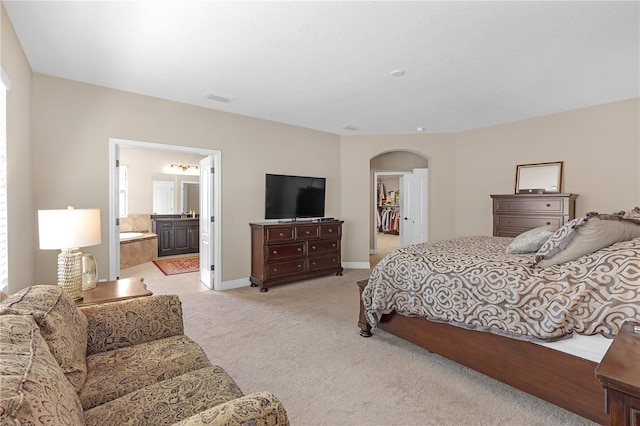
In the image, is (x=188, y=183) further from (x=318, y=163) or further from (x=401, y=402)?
(x=401, y=402)

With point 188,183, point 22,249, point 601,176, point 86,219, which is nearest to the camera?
point 86,219

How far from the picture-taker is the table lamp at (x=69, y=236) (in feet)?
6.33

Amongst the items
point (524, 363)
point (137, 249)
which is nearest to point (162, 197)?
point (137, 249)

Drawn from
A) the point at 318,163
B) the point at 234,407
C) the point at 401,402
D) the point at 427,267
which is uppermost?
the point at 318,163

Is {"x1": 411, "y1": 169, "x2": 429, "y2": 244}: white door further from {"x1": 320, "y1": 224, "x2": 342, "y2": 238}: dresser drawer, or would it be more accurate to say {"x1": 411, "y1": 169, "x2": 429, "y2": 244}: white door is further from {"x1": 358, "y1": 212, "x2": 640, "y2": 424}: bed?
{"x1": 358, "y1": 212, "x2": 640, "y2": 424}: bed

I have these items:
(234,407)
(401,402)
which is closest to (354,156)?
(401,402)

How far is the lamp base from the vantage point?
202 cm

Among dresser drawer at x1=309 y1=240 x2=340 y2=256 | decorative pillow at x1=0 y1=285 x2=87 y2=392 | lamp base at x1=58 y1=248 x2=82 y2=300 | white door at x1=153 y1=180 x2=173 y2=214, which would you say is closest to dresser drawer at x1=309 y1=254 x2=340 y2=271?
dresser drawer at x1=309 y1=240 x2=340 y2=256

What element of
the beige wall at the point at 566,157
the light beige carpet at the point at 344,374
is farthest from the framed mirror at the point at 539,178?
the light beige carpet at the point at 344,374

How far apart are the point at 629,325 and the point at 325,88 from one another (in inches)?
126

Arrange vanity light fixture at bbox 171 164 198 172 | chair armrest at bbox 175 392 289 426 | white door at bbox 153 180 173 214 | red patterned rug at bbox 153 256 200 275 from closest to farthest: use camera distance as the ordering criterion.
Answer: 1. chair armrest at bbox 175 392 289 426
2. red patterned rug at bbox 153 256 200 275
3. white door at bbox 153 180 173 214
4. vanity light fixture at bbox 171 164 198 172

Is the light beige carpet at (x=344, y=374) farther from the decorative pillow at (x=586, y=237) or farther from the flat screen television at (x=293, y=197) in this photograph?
the flat screen television at (x=293, y=197)

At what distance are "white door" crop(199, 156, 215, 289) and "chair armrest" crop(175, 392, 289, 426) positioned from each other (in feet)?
12.2

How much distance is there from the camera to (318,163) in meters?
5.52
